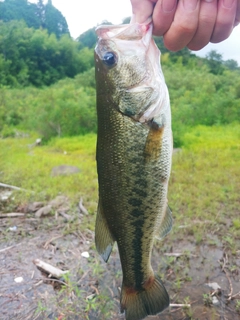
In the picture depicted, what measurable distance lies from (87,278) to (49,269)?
43 cm

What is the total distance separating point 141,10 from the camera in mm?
1630

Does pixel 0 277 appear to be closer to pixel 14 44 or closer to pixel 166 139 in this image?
pixel 166 139

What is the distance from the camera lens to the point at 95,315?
3.34 m

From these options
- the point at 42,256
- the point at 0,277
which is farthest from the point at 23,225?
the point at 0,277

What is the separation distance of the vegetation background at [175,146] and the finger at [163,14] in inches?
101

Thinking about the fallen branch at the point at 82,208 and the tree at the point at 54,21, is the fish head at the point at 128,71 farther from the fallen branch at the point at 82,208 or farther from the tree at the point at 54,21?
the tree at the point at 54,21

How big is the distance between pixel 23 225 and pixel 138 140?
393 cm

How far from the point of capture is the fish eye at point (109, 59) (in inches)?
63.1

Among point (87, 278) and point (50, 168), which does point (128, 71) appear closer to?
point (87, 278)

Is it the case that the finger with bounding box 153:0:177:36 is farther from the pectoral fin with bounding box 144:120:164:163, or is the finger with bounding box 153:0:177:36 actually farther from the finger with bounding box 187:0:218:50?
the pectoral fin with bounding box 144:120:164:163

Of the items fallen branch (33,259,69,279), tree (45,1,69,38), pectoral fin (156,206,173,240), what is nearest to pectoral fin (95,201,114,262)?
pectoral fin (156,206,173,240)

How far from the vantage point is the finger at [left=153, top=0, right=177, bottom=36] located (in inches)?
61.1

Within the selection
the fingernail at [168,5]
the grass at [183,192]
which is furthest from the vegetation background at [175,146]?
the fingernail at [168,5]

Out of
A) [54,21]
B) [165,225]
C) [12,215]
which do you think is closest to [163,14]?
[165,225]
